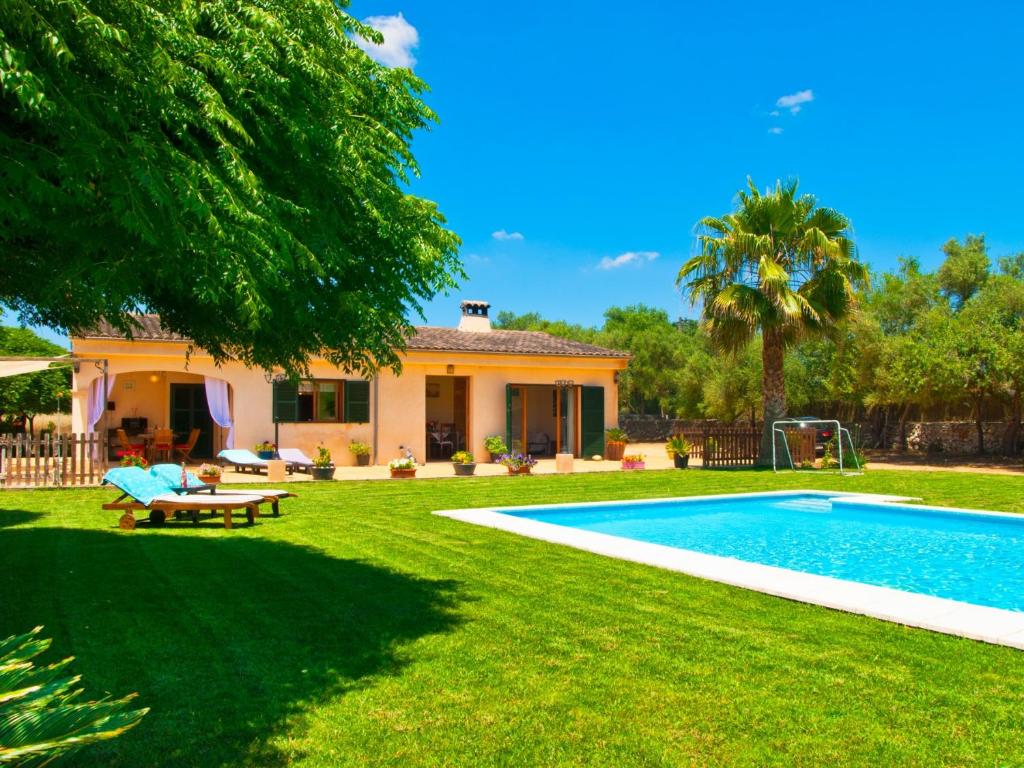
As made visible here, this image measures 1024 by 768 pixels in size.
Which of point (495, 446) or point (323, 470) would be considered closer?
point (323, 470)

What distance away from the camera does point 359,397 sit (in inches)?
838

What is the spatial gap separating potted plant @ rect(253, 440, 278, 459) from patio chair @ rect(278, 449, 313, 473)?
0.40 metres

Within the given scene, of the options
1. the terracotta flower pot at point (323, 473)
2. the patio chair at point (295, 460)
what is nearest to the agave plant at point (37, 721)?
the terracotta flower pot at point (323, 473)

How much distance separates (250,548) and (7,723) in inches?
264

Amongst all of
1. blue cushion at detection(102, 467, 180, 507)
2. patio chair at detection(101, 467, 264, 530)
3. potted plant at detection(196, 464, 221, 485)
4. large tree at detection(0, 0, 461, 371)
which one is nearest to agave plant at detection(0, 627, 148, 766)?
large tree at detection(0, 0, 461, 371)

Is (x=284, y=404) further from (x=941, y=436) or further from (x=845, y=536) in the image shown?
(x=941, y=436)

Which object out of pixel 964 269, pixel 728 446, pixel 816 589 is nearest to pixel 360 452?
pixel 728 446

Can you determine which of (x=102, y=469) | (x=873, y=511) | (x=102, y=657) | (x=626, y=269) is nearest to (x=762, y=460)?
(x=873, y=511)

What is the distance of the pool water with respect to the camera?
8797mm

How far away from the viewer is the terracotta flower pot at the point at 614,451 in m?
23.6

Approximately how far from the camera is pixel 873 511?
43.4ft

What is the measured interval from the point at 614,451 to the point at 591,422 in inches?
44.6

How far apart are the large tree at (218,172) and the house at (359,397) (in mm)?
12993

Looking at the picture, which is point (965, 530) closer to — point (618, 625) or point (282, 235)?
point (618, 625)
